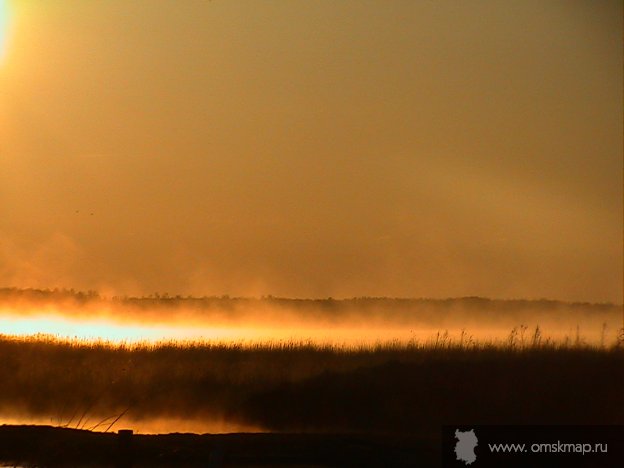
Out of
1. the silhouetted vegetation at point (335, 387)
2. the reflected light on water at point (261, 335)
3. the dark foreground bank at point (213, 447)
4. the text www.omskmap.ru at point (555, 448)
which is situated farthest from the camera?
the reflected light on water at point (261, 335)

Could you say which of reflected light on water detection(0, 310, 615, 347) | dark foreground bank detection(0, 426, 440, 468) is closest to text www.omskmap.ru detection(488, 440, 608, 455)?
dark foreground bank detection(0, 426, 440, 468)

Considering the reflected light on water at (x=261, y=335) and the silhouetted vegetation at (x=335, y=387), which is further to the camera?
the reflected light on water at (x=261, y=335)

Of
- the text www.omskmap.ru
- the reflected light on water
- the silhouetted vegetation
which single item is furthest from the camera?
the reflected light on water

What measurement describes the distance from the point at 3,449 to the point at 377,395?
732cm

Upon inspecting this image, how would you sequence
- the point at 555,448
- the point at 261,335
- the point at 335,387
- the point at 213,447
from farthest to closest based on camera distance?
1. the point at 261,335
2. the point at 335,387
3. the point at 213,447
4. the point at 555,448

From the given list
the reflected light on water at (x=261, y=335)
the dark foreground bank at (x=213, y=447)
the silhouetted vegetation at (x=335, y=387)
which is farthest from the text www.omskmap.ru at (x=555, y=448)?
the reflected light on water at (x=261, y=335)

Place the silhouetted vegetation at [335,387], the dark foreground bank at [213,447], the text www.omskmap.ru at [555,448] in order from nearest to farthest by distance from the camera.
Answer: the text www.omskmap.ru at [555,448] → the dark foreground bank at [213,447] → the silhouetted vegetation at [335,387]

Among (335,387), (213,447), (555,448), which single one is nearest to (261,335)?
(335,387)

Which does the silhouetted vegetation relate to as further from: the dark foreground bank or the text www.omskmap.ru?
the text www.omskmap.ru

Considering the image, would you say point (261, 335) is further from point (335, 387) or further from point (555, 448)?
point (555, 448)

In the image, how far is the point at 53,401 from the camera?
838 inches

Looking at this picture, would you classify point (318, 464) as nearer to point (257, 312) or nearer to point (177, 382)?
point (177, 382)

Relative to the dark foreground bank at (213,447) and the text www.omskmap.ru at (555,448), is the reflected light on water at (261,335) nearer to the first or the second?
the dark foreground bank at (213,447)

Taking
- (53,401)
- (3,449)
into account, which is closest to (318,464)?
(3,449)
